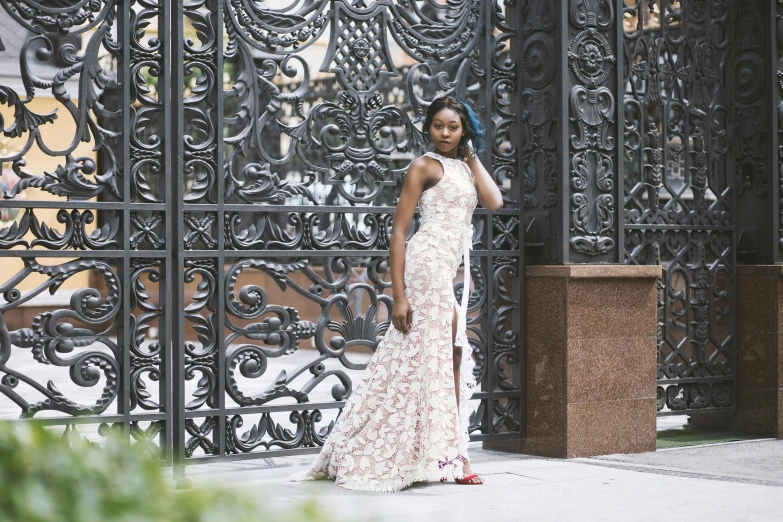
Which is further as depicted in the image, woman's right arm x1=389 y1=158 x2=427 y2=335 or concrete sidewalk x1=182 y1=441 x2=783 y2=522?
woman's right arm x1=389 y1=158 x2=427 y2=335

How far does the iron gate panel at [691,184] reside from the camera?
8.35m

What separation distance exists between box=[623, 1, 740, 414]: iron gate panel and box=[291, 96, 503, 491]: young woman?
2197mm

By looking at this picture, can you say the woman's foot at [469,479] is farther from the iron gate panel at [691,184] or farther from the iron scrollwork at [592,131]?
the iron gate panel at [691,184]

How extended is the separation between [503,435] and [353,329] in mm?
1297

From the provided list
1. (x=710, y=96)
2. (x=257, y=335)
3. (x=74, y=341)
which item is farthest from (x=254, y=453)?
(x=710, y=96)

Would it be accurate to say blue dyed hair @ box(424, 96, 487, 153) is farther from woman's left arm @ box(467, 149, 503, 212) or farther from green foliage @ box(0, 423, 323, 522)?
green foliage @ box(0, 423, 323, 522)

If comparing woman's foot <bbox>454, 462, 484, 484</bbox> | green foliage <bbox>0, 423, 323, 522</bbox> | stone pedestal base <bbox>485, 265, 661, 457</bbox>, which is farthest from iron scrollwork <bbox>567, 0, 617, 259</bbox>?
green foliage <bbox>0, 423, 323, 522</bbox>

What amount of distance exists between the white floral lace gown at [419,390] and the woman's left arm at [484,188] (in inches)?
4.3

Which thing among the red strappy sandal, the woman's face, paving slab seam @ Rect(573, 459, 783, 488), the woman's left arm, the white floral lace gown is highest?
the woman's face

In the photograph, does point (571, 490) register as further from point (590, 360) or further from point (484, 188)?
point (484, 188)

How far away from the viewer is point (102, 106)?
6500 mm

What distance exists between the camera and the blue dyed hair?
6.50 meters

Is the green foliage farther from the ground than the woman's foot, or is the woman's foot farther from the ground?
the green foliage

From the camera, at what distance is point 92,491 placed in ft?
4.55
